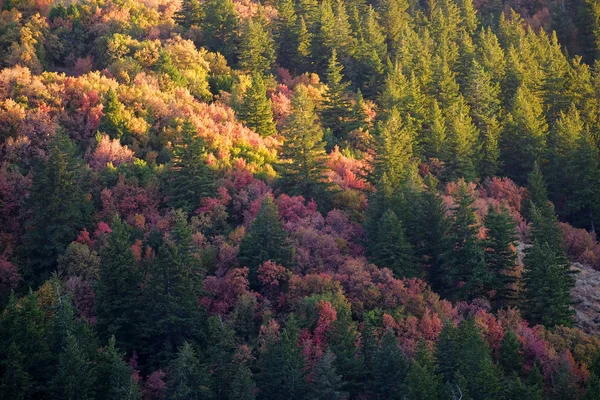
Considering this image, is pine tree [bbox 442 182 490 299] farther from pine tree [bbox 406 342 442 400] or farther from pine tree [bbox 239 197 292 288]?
pine tree [bbox 406 342 442 400]

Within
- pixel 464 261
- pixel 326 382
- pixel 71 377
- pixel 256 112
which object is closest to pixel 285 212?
pixel 464 261

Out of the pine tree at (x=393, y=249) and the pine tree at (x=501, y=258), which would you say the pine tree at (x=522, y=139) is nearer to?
the pine tree at (x=501, y=258)

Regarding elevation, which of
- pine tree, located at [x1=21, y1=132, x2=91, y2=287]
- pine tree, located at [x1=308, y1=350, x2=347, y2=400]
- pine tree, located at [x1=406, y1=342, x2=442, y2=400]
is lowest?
pine tree, located at [x1=21, y1=132, x2=91, y2=287]

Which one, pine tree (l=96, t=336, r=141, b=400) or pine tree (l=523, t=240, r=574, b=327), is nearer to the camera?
pine tree (l=96, t=336, r=141, b=400)

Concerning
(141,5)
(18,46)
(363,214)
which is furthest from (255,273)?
(141,5)

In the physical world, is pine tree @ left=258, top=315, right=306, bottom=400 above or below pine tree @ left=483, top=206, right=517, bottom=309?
below

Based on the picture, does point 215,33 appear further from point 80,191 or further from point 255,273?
point 255,273

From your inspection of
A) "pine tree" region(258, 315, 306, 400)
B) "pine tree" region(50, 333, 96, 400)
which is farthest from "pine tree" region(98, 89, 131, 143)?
"pine tree" region(258, 315, 306, 400)

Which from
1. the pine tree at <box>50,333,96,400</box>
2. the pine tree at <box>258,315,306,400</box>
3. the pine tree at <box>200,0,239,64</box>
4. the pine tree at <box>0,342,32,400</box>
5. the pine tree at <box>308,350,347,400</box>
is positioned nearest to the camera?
the pine tree at <box>0,342,32,400</box>
